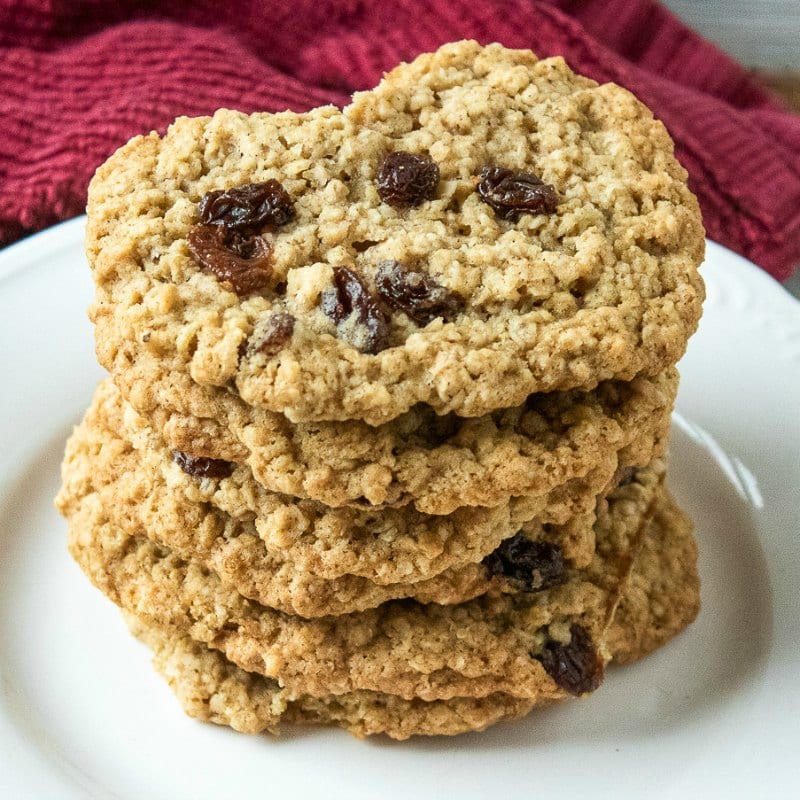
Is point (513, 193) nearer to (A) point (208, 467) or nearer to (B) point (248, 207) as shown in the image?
(B) point (248, 207)

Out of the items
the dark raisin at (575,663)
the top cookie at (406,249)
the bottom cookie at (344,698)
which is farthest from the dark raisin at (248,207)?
the dark raisin at (575,663)

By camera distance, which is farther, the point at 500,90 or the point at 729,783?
the point at 500,90

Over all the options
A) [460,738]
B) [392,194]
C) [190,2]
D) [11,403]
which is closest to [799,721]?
[460,738]

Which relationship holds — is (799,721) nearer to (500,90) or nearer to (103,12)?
(500,90)

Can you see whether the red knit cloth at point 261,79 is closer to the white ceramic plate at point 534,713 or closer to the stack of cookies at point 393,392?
the white ceramic plate at point 534,713

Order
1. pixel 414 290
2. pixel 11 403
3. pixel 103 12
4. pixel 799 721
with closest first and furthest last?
pixel 414 290 → pixel 799 721 → pixel 11 403 → pixel 103 12

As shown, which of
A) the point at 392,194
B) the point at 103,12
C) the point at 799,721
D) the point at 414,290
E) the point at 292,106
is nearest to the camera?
the point at 414,290

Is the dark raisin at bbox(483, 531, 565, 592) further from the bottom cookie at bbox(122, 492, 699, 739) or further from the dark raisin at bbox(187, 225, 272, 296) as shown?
the dark raisin at bbox(187, 225, 272, 296)

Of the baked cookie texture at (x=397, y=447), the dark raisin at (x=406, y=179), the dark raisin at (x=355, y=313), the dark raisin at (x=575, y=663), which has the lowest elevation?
the dark raisin at (x=575, y=663)
